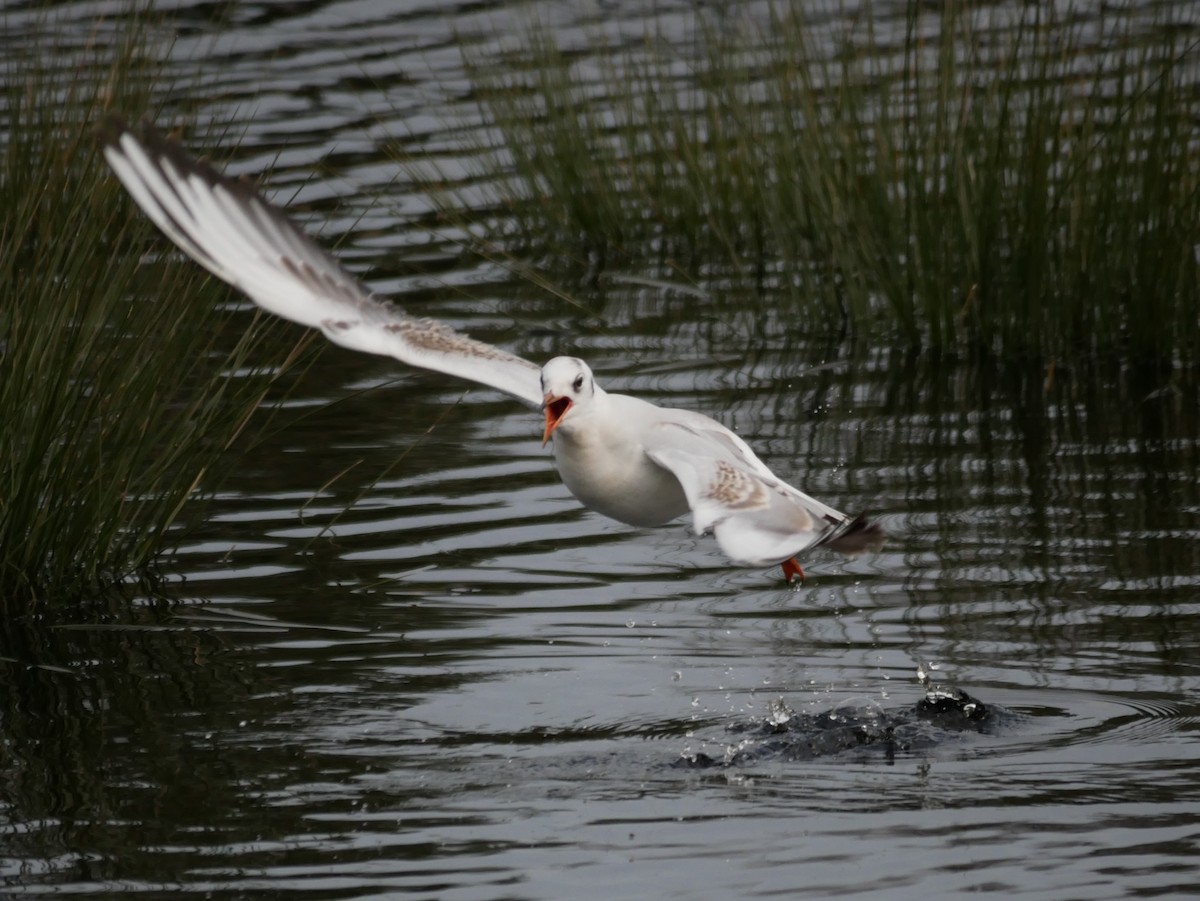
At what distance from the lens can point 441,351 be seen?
6512 millimetres

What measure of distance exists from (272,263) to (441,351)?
575 mm

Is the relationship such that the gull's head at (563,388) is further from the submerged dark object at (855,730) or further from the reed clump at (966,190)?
the reed clump at (966,190)

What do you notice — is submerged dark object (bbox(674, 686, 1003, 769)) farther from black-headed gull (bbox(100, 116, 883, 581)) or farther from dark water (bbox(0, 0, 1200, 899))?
black-headed gull (bbox(100, 116, 883, 581))

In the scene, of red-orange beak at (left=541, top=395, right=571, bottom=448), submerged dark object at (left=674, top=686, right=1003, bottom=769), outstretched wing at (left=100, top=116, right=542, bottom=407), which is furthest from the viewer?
outstretched wing at (left=100, top=116, right=542, bottom=407)

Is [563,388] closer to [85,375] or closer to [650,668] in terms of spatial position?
[650,668]

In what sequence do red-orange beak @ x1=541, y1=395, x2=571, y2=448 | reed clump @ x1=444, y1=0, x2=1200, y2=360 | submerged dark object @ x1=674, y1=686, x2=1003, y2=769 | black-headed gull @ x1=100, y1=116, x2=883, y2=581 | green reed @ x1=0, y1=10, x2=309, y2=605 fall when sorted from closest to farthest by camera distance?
black-headed gull @ x1=100, y1=116, x2=883, y2=581, red-orange beak @ x1=541, y1=395, x2=571, y2=448, submerged dark object @ x1=674, y1=686, x2=1003, y2=769, green reed @ x1=0, y1=10, x2=309, y2=605, reed clump @ x1=444, y1=0, x2=1200, y2=360

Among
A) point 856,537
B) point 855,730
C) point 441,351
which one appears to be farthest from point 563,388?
point 856,537

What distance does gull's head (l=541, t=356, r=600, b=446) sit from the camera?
5879 millimetres

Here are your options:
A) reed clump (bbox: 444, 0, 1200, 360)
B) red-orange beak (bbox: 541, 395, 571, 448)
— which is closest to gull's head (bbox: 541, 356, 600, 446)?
red-orange beak (bbox: 541, 395, 571, 448)

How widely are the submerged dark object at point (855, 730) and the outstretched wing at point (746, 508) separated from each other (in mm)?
842

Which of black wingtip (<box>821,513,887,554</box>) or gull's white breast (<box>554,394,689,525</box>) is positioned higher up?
gull's white breast (<box>554,394,689,525</box>)

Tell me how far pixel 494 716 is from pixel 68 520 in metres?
1.66

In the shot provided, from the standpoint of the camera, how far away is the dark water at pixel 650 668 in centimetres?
530

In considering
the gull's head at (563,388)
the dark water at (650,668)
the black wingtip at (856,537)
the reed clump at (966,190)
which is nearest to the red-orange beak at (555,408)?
the gull's head at (563,388)
